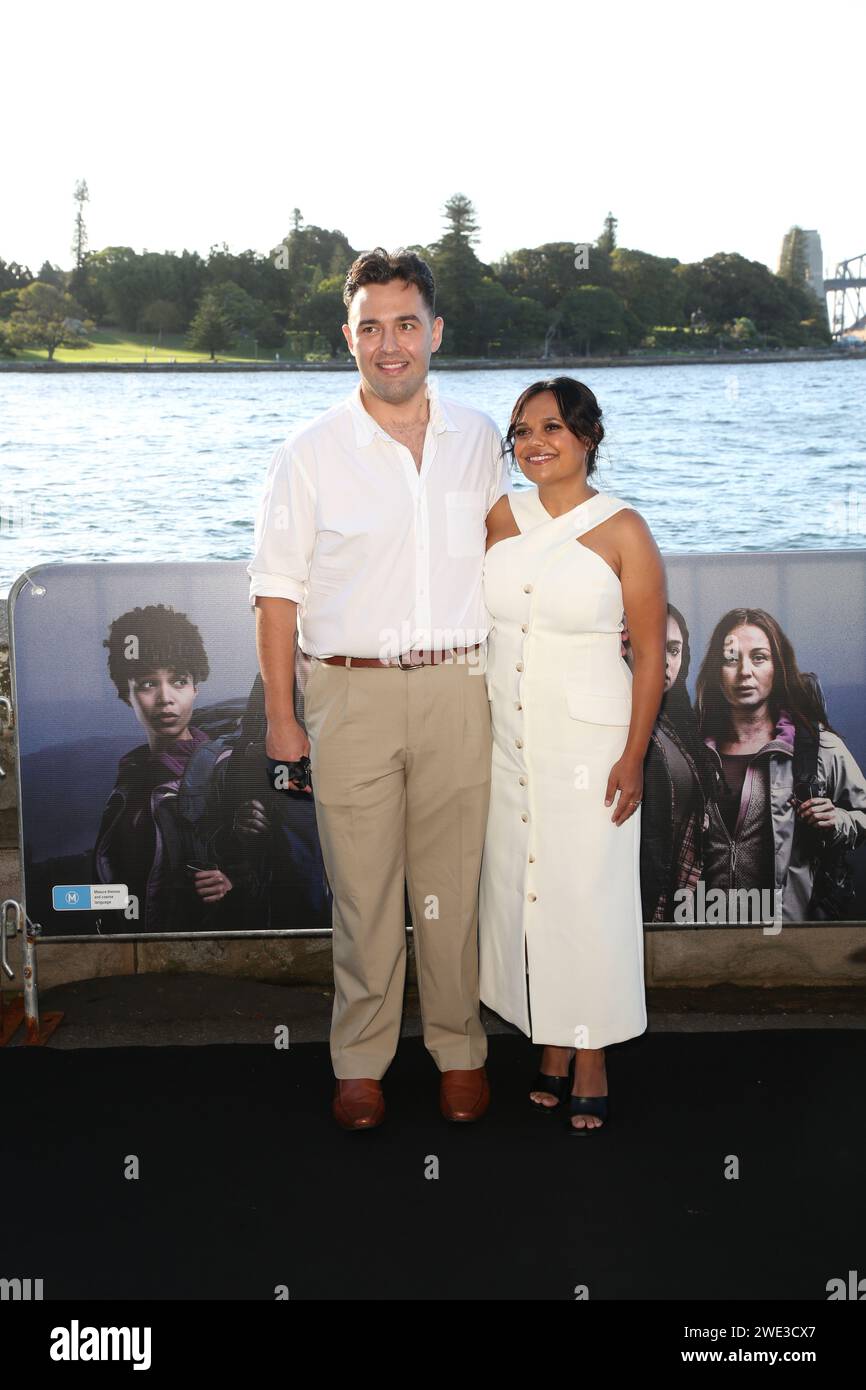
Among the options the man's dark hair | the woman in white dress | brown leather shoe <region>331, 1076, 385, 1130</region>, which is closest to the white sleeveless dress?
the woman in white dress

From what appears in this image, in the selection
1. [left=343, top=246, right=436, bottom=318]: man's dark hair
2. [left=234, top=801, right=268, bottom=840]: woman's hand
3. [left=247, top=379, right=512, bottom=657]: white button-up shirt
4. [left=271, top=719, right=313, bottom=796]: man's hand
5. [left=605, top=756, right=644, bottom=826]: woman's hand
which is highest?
[left=343, top=246, right=436, bottom=318]: man's dark hair

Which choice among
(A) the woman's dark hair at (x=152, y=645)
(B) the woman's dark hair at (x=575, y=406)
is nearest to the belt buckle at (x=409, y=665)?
(B) the woman's dark hair at (x=575, y=406)

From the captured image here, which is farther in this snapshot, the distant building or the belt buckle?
the distant building

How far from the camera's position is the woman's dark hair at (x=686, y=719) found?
3.25 meters

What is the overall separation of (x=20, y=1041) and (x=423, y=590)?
4.90ft

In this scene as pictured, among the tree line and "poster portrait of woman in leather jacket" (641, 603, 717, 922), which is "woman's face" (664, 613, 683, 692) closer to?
"poster portrait of woman in leather jacket" (641, 603, 717, 922)

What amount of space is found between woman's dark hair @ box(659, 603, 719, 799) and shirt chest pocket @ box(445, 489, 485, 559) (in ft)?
2.37

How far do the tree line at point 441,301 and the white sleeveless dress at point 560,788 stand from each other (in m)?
21.4

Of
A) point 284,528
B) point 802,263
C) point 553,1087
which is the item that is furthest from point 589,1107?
point 802,263

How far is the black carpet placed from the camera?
223cm

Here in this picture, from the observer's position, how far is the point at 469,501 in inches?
107

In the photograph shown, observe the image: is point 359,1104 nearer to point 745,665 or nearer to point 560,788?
point 560,788

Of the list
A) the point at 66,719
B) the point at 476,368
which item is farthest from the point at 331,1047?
the point at 476,368

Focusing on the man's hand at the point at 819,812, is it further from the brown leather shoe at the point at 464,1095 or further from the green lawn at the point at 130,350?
the green lawn at the point at 130,350
